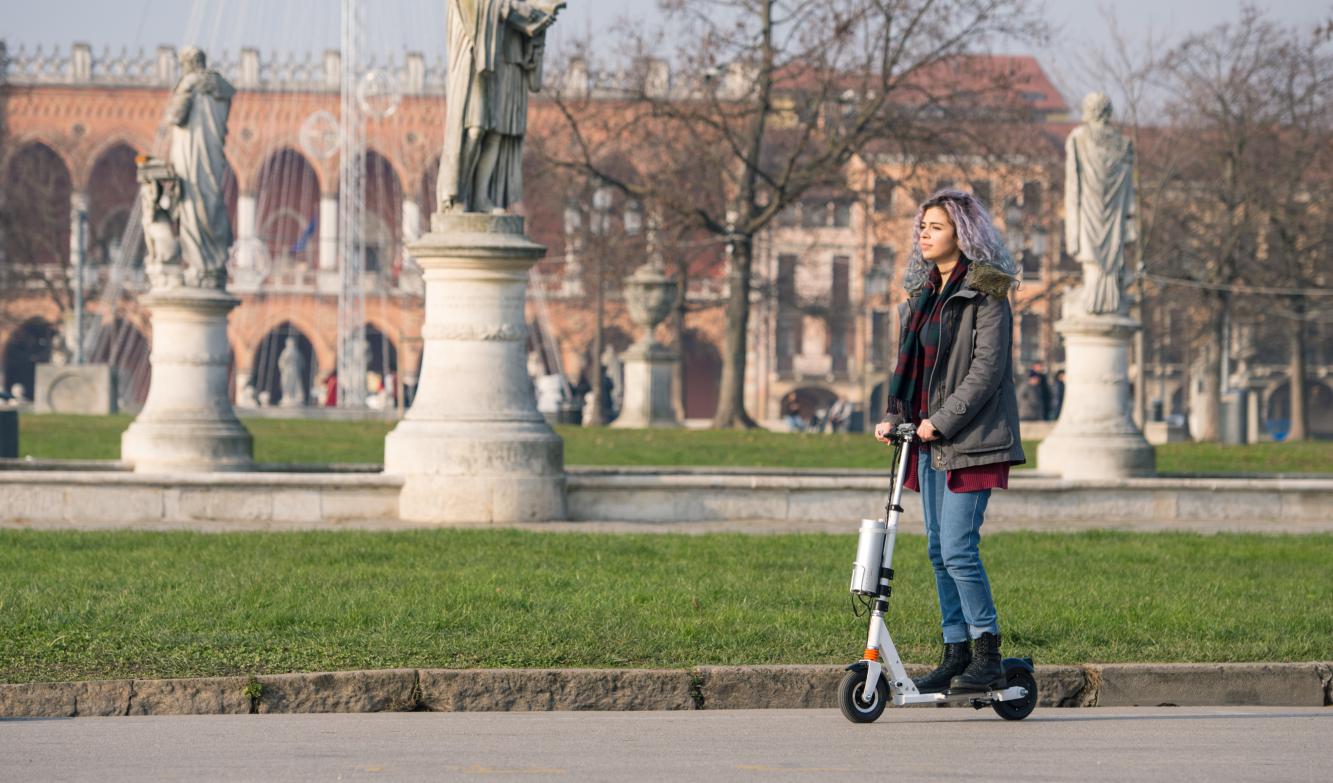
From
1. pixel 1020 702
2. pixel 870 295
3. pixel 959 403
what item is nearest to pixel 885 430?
pixel 959 403

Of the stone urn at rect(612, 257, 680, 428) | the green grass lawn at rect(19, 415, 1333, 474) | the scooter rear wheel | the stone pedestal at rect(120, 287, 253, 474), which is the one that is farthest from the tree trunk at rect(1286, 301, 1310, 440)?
the scooter rear wheel

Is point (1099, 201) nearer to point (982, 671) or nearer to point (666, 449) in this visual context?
point (666, 449)

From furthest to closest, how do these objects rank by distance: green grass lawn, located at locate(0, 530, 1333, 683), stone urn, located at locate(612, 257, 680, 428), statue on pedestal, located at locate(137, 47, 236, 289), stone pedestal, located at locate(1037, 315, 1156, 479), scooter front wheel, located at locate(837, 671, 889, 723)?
stone urn, located at locate(612, 257, 680, 428)
statue on pedestal, located at locate(137, 47, 236, 289)
stone pedestal, located at locate(1037, 315, 1156, 479)
green grass lawn, located at locate(0, 530, 1333, 683)
scooter front wheel, located at locate(837, 671, 889, 723)

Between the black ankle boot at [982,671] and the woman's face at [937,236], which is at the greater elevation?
the woman's face at [937,236]

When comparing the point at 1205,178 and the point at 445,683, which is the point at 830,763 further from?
the point at 1205,178

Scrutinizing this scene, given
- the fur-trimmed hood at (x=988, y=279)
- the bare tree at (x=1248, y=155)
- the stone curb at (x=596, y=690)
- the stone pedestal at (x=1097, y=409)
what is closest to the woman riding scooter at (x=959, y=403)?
the fur-trimmed hood at (x=988, y=279)

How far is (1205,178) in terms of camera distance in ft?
164

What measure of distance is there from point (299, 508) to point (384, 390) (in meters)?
44.1

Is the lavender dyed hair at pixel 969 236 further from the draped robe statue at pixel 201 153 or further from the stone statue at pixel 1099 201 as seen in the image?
the draped robe statue at pixel 201 153

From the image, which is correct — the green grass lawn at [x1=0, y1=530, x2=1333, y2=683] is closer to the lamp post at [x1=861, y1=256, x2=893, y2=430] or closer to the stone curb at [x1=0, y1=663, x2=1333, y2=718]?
the stone curb at [x1=0, y1=663, x2=1333, y2=718]

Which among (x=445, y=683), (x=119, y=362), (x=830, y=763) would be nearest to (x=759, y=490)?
(x=445, y=683)

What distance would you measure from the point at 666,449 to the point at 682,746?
18338 millimetres

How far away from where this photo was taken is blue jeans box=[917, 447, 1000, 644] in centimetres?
735

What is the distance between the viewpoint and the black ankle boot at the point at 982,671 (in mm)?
7359
